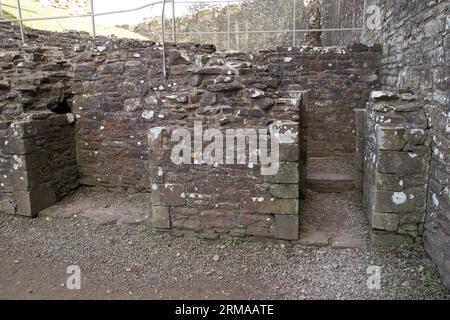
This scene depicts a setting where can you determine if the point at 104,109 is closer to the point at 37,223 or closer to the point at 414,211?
the point at 37,223

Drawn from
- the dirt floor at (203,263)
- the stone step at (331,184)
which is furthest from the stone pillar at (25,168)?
the stone step at (331,184)

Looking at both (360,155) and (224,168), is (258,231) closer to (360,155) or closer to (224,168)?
(224,168)

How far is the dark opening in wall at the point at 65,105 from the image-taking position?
6252mm

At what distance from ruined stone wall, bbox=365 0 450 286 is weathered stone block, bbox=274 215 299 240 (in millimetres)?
1397

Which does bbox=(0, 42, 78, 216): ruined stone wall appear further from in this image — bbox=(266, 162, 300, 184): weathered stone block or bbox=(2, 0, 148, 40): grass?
bbox=(2, 0, 148, 40): grass

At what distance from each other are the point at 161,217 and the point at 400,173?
2.87 metres

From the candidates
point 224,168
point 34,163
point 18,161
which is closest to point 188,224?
point 224,168

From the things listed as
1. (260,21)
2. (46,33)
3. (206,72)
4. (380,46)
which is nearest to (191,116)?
(206,72)

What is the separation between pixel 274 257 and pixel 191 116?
77.0 inches

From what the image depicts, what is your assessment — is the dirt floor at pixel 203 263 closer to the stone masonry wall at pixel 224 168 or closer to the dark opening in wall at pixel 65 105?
the stone masonry wall at pixel 224 168

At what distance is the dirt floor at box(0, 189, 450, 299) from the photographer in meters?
3.54

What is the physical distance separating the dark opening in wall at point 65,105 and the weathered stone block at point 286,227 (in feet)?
14.4

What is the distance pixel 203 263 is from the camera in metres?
4.04
